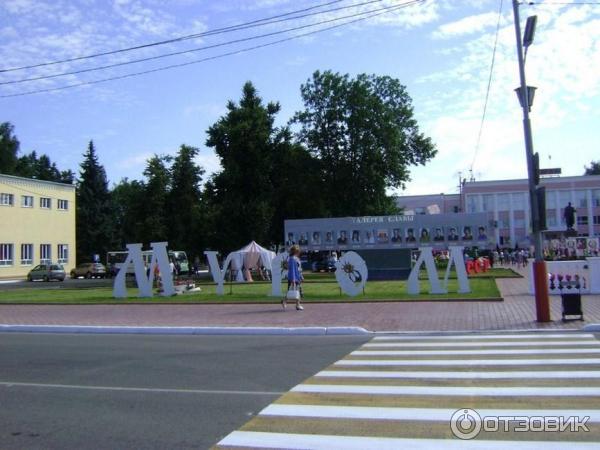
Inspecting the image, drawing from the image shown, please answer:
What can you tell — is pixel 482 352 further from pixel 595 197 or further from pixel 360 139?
pixel 595 197

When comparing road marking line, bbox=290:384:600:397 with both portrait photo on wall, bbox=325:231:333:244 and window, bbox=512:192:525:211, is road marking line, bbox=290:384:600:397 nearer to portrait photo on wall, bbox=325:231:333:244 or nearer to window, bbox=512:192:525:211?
portrait photo on wall, bbox=325:231:333:244

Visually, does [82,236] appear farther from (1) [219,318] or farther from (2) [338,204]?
(1) [219,318]

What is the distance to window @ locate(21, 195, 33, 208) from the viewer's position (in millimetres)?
59188

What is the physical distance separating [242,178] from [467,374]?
159 ft

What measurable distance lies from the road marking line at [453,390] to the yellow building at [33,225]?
56.5 m

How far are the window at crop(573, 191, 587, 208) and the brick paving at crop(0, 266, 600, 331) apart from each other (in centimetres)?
9013

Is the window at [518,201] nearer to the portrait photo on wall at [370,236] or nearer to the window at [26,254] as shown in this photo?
the portrait photo on wall at [370,236]

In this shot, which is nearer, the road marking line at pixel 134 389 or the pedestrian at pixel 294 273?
the road marking line at pixel 134 389

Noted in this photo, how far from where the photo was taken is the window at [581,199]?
103m

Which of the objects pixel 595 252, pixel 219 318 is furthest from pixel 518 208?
pixel 219 318

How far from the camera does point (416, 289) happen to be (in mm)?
22656

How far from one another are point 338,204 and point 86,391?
46.9 metres

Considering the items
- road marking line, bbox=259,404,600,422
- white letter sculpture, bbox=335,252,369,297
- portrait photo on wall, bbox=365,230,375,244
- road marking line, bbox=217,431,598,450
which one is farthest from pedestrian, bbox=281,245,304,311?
portrait photo on wall, bbox=365,230,375,244

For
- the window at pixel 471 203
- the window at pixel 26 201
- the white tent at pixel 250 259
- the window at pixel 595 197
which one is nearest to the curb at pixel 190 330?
the white tent at pixel 250 259
